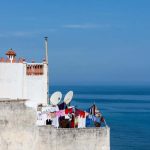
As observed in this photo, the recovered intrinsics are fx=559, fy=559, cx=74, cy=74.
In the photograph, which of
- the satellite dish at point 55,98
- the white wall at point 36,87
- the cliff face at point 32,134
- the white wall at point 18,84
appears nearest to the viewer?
the cliff face at point 32,134

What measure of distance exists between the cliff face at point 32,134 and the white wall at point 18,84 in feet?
3.46

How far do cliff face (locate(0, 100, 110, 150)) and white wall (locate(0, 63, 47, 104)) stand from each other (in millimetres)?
1053

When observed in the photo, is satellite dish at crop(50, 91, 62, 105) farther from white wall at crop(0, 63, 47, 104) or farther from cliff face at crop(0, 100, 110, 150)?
cliff face at crop(0, 100, 110, 150)

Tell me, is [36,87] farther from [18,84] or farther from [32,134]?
[32,134]

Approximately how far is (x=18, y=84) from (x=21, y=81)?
261mm

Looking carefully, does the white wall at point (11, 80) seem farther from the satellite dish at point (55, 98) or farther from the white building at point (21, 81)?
the satellite dish at point (55, 98)

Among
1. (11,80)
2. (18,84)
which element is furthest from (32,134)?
(11,80)

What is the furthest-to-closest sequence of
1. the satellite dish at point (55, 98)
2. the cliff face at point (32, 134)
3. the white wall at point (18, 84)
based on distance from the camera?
the satellite dish at point (55, 98) → the white wall at point (18, 84) → the cliff face at point (32, 134)

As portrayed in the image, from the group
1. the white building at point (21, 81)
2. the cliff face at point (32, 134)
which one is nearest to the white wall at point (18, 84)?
the white building at point (21, 81)

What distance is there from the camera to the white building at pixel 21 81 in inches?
1332

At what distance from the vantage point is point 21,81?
1340 inches

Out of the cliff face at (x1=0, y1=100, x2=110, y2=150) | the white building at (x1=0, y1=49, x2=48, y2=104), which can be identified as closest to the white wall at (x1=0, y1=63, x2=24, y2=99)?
the white building at (x1=0, y1=49, x2=48, y2=104)

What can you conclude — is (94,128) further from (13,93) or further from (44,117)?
(13,93)

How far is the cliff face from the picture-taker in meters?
32.7
